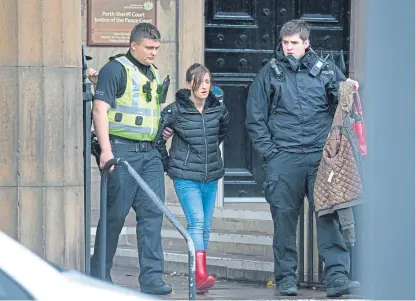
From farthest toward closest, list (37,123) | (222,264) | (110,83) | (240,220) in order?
(240,220)
(222,264)
(110,83)
(37,123)

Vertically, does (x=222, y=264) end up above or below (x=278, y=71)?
below

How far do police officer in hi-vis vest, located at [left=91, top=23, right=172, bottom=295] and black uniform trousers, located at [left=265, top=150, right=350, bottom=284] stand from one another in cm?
90

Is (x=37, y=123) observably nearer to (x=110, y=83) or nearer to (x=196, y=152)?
(x=110, y=83)

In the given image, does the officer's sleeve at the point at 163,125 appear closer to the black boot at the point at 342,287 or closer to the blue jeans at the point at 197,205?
the blue jeans at the point at 197,205

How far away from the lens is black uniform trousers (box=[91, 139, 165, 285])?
7426 mm

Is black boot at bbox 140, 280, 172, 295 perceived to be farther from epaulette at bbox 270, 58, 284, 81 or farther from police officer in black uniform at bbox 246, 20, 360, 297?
epaulette at bbox 270, 58, 284, 81

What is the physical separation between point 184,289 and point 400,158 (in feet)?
19.7

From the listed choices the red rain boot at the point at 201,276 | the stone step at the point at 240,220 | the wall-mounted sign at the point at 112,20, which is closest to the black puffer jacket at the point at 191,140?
the red rain boot at the point at 201,276

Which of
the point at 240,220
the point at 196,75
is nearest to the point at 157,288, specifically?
the point at 196,75

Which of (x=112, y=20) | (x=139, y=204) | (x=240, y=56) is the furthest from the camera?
(x=240, y=56)

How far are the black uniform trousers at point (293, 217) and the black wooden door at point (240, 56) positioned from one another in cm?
261

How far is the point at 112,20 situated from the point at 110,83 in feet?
8.58

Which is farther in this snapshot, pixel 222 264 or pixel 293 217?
pixel 222 264

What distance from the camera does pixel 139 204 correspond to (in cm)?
754
